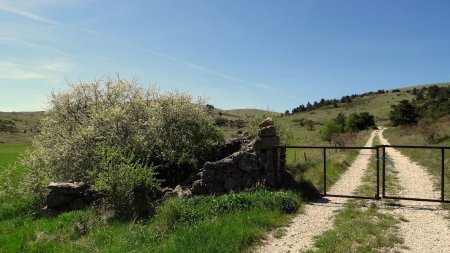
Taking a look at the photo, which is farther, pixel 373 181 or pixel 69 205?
pixel 373 181

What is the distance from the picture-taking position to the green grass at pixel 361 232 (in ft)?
31.3

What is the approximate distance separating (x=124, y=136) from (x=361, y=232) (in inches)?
623

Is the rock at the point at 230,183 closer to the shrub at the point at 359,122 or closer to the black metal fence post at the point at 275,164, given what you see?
the black metal fence post at the point at 275,164

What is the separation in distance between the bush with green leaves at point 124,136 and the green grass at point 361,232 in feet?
32.1

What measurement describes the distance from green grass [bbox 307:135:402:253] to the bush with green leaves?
9769 mm

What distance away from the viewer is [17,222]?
57.4ft

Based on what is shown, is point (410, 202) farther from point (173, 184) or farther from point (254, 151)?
point (173, 184)

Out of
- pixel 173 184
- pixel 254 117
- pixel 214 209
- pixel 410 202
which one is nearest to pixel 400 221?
pixel 410 202

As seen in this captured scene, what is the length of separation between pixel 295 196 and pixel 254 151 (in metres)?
3.11

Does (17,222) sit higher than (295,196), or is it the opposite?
(295,196)

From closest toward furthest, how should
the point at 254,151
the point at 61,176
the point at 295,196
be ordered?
the point at 295,196, the point at 254,151, the point at 61,176

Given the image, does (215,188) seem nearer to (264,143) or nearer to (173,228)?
(264,143)

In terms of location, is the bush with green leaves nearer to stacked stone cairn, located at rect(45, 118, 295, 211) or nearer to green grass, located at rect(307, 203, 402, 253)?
stacked stone cairn, located at rect(45, 118, 295, 211)

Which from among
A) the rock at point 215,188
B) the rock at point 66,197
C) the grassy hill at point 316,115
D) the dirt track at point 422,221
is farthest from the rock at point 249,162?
the grassy hill at point 316,115
